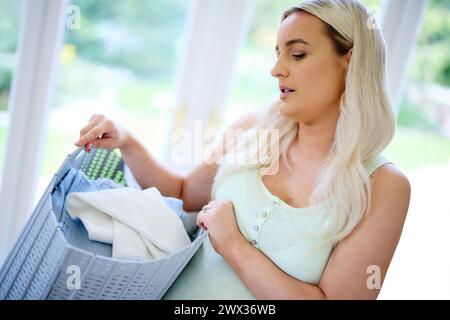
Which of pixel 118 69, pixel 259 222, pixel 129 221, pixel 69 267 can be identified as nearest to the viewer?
pixel 69 267

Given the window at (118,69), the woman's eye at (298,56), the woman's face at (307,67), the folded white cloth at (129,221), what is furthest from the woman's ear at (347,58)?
the window at (118,69)

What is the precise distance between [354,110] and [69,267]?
75 cm

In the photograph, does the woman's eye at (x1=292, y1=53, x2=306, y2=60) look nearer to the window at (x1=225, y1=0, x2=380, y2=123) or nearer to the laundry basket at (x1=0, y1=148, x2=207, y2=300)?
the laundry basket at (x1=0, y1=148, x2=207, y2=300)

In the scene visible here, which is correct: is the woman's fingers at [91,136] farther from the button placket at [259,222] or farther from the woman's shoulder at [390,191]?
the woman's shoulder at [390,191]

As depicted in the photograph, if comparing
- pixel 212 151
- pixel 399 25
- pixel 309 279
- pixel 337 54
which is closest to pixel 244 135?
pixel 212 151

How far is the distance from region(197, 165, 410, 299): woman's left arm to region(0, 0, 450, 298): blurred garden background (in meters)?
0.73

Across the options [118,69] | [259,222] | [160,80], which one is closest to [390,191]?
[259,222]

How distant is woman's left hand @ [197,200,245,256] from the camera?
1035 mm

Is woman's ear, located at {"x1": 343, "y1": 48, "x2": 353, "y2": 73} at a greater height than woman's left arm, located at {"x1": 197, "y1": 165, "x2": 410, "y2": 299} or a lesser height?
greater

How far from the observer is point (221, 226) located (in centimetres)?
105

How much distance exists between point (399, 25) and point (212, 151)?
0.93 m

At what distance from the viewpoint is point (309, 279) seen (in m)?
1.02

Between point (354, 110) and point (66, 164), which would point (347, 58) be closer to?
point (354, 110)

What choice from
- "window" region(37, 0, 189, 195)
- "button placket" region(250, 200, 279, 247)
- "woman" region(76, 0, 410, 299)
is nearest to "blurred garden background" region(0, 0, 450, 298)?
"window" region(37, 0, 189, 195)
